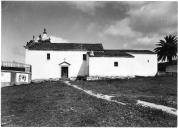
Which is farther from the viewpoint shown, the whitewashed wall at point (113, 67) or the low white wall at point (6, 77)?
the whitewashed wall at point (113, 67)

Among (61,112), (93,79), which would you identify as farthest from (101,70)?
(61,112)

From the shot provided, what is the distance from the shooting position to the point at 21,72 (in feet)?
115

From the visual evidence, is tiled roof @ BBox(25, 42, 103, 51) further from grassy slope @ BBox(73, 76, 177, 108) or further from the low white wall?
grassy slope @ BBox(73, 76, 177, 108)

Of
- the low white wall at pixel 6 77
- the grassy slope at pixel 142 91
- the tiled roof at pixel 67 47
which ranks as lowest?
the grassy slope at pixel 142 91

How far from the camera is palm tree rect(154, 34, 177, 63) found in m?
42.7

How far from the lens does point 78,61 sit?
36969mm

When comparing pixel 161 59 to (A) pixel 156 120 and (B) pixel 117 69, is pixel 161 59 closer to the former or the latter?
(B) pixel 117 69

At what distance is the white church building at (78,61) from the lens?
112 ft

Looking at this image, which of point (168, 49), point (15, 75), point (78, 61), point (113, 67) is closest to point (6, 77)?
point (15, 75)

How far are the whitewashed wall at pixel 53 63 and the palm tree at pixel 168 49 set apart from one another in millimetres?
16361

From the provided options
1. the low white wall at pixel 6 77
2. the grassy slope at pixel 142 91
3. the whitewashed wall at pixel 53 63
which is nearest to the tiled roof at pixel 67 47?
the whitewashed wall at pixel 53 63

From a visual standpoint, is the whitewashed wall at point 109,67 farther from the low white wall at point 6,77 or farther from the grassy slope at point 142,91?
the low white wall at point 6,77

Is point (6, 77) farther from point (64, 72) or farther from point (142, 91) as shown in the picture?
point (142, 91)

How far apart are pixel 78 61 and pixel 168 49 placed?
60.5 ft
